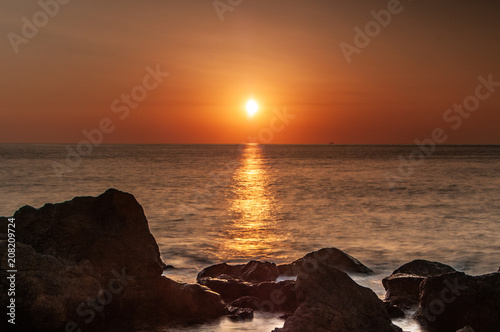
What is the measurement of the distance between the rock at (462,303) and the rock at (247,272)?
14.1ft

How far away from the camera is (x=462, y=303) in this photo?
9.76m

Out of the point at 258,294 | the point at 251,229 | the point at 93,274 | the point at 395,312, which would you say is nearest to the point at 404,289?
the point at 395,312

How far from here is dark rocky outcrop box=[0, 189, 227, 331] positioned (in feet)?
29.6

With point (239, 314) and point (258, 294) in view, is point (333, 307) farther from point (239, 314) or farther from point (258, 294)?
point (258, 294)

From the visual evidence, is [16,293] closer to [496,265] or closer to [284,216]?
[496,265]

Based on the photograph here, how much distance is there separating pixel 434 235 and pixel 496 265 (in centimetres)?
690

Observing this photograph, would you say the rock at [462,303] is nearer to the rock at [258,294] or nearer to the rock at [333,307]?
the rock at [333,307]

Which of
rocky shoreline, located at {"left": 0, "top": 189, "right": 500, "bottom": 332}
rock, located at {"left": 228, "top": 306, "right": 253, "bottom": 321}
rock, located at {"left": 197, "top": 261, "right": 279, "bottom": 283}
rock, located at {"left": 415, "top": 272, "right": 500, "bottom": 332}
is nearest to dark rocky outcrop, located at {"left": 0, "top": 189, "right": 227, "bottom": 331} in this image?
rocky shoreline, located at {"left": 0, "top": 189, "right": 500, "bottom": 332}

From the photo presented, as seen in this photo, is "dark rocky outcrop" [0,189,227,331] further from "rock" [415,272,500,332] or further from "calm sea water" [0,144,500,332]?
"rock" [415,272,500,332]

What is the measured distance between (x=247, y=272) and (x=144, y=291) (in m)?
3.60

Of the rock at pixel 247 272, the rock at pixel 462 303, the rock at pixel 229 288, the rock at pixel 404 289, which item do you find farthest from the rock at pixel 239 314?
the rock at pixel 462 303

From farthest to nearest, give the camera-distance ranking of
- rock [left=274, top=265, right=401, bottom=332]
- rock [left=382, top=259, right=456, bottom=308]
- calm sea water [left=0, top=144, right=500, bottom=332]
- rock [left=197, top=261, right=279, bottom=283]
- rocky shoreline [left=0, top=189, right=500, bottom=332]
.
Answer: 1. calm sea water [left=0, top=144, right=500, bottom=332]
2. rock [left=197, top=261, right=279, bottom=283]
3. rock [left=382, top=259, right=456, bottom=308]
4. rocky shoreline [left=0, top=189, right=500, bottom=332]
5. rock [left=274, top=265, right=401, bottom=332]

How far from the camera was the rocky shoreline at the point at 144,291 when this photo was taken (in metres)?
8.95

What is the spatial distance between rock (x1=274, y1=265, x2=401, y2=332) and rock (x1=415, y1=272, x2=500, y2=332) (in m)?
1.16
